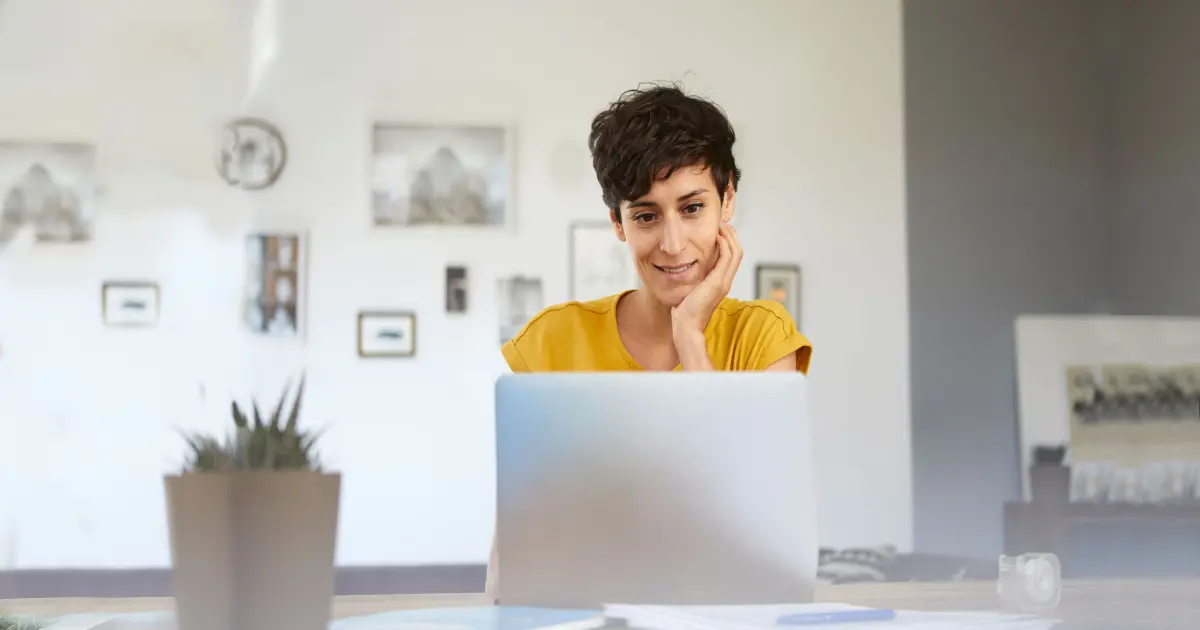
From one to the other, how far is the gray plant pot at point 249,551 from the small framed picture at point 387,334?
3.86m

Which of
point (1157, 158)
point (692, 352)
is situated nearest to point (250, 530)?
point (692, 352)

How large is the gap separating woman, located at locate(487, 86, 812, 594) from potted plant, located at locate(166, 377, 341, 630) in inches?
38.6

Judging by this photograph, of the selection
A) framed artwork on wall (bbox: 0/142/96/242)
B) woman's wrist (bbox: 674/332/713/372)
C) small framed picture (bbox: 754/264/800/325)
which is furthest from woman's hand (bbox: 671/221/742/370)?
framed artwork on wall (bbox: 0/142/96/242)

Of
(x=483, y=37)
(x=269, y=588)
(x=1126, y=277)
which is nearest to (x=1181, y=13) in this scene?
(x=1126, y=277)

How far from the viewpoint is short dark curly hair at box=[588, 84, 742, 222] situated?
1670 mm

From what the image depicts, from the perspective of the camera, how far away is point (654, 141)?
1674mm

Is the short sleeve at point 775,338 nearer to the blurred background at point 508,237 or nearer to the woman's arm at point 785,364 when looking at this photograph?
the woman's arm at point 785,364

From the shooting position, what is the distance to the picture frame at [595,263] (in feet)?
15.0

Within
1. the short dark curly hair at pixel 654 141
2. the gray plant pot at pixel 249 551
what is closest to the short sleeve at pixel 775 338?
the short dark curly hair at pixel 654 141

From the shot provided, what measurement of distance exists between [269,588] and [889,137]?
448 centimetres

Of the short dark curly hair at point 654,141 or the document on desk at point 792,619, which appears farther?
the short dark curly hair at point 654,141

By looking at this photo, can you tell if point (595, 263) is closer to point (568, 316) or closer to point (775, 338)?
point (568, 316)

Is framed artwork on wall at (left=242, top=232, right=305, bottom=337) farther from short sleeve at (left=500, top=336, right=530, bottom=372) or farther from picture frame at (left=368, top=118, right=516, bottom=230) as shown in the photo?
short sleeve at (left=500, top=336, right=530, bottom=372)

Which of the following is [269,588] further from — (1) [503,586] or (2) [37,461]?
(2) [37,461]
